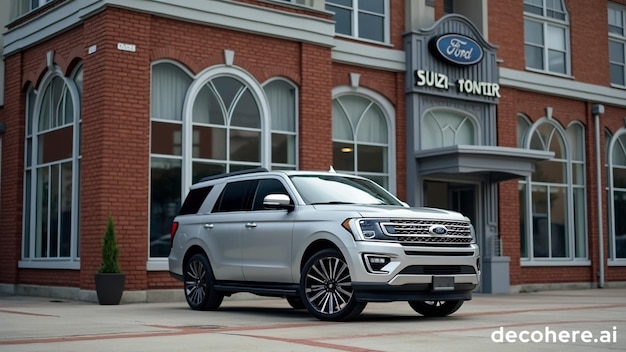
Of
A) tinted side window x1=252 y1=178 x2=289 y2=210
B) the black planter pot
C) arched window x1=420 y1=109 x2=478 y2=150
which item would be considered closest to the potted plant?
the black planter pot

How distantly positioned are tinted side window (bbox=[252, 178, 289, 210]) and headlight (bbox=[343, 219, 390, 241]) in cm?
165

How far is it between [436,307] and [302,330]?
3.07m

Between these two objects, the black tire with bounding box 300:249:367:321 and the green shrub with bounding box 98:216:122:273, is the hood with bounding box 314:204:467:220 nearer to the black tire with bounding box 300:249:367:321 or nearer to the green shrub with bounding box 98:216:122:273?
the black tire with bounding box 300:249:367:321

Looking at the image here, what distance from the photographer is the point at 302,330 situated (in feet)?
31.9

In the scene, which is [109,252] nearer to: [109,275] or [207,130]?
[109,275]

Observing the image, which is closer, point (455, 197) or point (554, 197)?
point (455, 197)

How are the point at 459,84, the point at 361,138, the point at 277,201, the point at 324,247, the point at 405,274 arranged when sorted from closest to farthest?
the point at 405,274
the point at 324,247
the point at 277,201
the point at 361,138
the point at 459,84

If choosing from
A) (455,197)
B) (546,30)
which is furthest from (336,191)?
(546,30)

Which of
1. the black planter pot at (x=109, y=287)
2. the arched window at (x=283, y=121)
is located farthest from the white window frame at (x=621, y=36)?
the black planter pot at (x=109, y=287)

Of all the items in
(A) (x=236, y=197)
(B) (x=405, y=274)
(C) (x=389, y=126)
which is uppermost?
(C) (x=389, y=126)

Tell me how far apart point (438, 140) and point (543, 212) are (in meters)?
4.34

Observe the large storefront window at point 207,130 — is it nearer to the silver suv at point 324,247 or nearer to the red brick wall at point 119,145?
the red brick wall at point 119,145

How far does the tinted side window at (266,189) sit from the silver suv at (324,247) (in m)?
0.01

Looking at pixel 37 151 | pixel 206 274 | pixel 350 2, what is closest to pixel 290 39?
pixel 350 2
